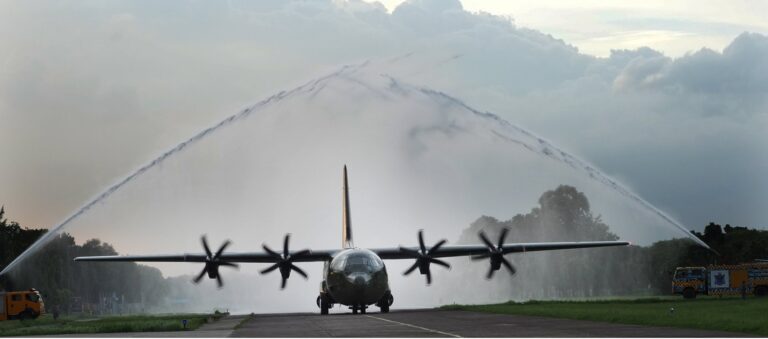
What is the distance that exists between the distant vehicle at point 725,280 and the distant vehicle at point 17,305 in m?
52.3

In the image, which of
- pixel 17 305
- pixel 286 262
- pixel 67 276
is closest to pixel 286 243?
pixel 286 262

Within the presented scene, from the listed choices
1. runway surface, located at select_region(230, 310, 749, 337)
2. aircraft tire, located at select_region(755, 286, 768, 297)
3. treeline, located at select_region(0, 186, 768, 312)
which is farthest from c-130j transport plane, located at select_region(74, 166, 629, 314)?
treeline, located at select_region(0, 186, 768, 312)

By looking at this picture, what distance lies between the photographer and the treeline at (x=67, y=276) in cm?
12619

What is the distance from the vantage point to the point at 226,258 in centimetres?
8200

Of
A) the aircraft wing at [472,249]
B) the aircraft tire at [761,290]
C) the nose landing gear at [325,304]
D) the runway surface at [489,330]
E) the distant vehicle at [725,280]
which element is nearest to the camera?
the runway surface at [489,330]

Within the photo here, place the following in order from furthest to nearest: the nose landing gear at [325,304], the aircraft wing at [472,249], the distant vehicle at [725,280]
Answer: the distant vehicle at [725,280] → the aircraft wing at [472,249] → the nose landing gear at [325,304]

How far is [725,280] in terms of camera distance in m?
85.5

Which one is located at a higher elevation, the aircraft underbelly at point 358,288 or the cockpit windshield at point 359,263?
the cockpit windshield at point 359,263

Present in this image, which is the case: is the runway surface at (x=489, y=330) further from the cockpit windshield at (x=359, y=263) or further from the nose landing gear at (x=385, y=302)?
the nose landing gear at (x=385, y=302)

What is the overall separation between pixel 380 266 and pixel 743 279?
29408 mm

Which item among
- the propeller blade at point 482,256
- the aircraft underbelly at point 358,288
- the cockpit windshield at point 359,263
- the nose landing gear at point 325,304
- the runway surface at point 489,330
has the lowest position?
the runway surface at point 489,330

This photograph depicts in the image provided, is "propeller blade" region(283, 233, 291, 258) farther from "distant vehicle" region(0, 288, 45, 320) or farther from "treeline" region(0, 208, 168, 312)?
"treeline" region(0, 208, 168, 312)

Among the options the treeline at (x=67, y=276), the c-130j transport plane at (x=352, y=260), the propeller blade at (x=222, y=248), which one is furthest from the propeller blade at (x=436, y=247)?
the treeline at (x=67, y=276)

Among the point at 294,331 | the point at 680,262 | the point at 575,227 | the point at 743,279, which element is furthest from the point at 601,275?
the point at 294,331
